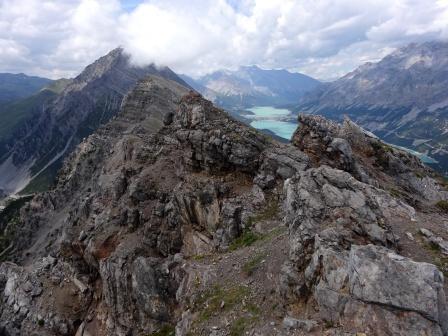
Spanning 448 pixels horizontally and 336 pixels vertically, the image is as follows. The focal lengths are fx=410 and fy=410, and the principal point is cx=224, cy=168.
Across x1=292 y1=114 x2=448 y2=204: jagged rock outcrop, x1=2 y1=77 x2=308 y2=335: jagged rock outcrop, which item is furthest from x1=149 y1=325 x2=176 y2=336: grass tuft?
x1=292 y1=114 x2=448 y2=204: jagged rock outcrop

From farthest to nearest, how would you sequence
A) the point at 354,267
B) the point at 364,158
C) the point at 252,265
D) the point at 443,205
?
the point at 364,158 → the point at 443,205 → the point at 252,265 → the point at 354,267

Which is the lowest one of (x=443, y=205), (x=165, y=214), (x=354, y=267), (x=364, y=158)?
(x=165, y=214)

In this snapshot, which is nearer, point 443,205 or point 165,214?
point 443,205

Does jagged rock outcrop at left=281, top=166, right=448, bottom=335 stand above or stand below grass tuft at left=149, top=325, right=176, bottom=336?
above

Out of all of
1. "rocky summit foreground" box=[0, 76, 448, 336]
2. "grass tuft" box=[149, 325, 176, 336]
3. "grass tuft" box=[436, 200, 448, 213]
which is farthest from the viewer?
"grass tuft" box=[436, 200, 448, 213]

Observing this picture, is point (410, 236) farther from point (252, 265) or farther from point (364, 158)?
point (364, 158)

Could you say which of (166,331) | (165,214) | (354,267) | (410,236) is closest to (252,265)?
(166,331)

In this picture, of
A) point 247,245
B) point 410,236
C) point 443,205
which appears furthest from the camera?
point 443,205

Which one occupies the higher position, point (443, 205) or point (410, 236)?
point (410, 236)

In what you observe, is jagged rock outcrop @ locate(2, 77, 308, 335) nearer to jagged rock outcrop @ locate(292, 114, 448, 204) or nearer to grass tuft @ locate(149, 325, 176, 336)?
grass tuft @ locate(149, 325, 176, 336)
